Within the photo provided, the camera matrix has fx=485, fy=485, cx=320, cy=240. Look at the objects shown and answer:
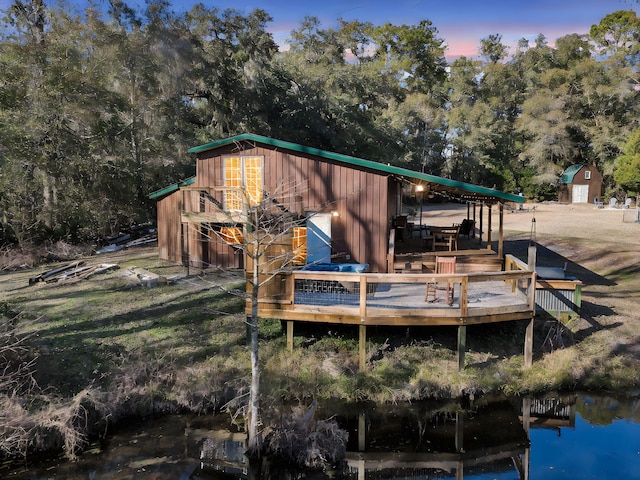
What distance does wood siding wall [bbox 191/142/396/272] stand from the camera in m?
13.7

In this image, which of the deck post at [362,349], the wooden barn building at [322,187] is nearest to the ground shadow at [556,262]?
the wooden barn building at [322,187]

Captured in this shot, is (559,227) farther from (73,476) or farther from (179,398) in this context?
(73,476)

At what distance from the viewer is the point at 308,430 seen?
7.72 meters

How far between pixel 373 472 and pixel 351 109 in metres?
29.1

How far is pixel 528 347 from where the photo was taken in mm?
10219

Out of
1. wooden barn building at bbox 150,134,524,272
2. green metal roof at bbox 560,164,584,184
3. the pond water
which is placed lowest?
the pond water

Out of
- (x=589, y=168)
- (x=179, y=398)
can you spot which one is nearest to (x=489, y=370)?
(x=179, y=398)

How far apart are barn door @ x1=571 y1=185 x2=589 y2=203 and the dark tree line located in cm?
206

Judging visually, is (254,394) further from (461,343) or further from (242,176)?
(242,176)

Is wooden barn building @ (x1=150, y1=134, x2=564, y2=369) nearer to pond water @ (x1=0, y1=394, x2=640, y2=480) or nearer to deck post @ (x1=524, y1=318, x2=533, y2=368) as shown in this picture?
deck post @ (x1=524, y1=318, x2=533, y2=368)

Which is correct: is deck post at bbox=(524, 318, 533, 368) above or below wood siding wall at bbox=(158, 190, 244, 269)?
below

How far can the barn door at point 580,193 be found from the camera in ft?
147

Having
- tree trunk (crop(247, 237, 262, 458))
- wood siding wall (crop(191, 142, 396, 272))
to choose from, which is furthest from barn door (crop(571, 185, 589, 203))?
tree trunk (crop(247, 237, 262, 458))

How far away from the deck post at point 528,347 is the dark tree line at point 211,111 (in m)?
20.1
